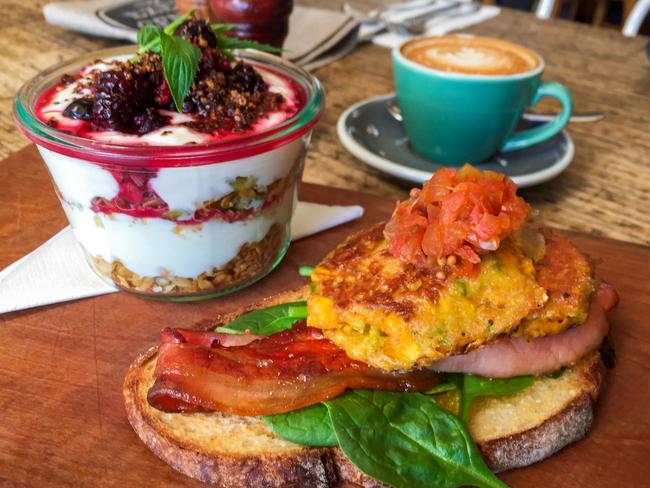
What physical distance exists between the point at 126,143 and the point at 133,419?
72 centimetres

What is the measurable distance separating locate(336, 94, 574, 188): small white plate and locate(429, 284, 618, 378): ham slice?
1092 millimetres

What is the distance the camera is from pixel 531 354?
1.80 metres

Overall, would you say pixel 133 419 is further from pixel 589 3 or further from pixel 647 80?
pixel 589 3

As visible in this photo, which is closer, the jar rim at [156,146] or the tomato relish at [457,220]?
the tomato relish at [457,220]

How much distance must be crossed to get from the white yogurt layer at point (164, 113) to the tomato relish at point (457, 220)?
525 mm

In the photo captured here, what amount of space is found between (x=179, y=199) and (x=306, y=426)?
720 millimetres

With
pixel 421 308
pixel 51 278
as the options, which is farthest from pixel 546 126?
pixel 51 278

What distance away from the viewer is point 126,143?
184cm

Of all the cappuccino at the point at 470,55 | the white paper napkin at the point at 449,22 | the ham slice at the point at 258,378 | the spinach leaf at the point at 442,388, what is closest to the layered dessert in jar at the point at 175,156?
the ham slice at the point at 258,378

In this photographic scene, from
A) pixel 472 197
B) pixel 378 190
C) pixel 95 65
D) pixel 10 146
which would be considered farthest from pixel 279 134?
pixel 10 146

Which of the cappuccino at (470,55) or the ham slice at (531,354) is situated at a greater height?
the cappuccino at (470,55)

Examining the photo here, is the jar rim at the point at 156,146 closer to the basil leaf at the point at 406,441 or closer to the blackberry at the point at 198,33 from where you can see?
the blackberry at the point at 198,33

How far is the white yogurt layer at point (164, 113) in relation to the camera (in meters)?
1.86

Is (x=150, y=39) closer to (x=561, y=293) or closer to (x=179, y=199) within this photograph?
(x=179, y=199)
